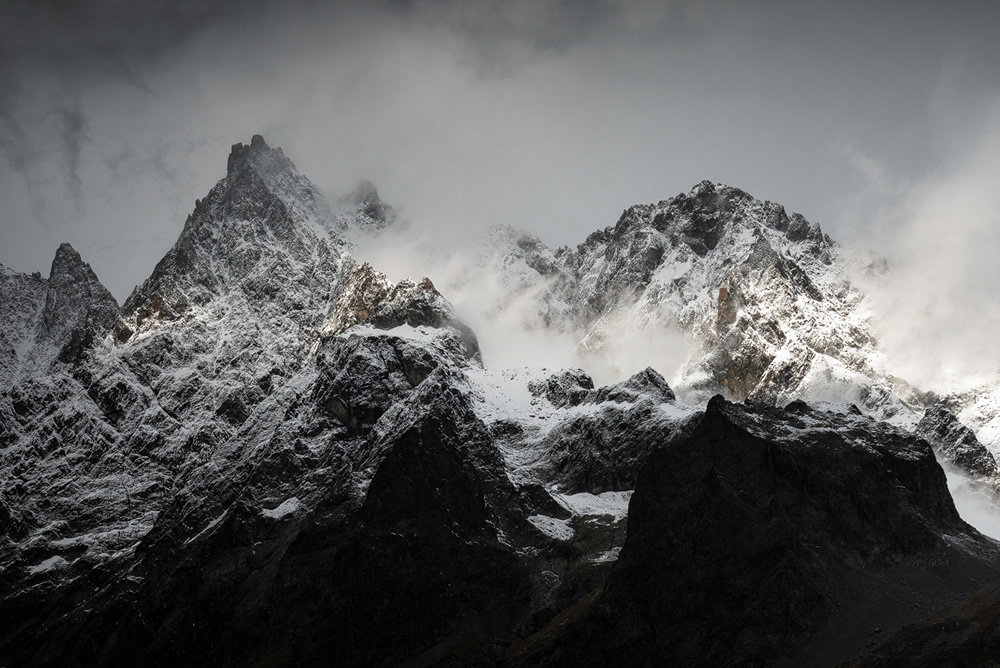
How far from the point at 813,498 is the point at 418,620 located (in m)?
72.1

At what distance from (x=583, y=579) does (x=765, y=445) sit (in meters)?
40.6

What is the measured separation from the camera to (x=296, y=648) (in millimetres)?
189500

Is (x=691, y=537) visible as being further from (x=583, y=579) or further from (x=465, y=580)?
(x=465, y=580)

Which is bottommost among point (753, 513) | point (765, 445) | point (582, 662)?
point (582, 662)

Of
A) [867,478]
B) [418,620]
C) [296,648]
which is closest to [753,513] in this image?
[867,478]

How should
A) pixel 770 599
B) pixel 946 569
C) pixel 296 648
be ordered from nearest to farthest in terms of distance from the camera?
pixel 770 599 < pixel 946 569 < pixel 296 648

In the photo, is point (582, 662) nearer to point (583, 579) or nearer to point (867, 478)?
point (583, 579)

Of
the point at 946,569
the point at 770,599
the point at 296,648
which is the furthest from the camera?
the point at 296,648

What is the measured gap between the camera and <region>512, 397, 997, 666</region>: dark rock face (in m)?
160

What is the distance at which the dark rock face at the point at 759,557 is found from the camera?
16050 cm

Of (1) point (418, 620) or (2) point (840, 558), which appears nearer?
(2) point (840, 558)

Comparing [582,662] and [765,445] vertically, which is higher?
[765,445]

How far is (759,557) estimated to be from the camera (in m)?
172

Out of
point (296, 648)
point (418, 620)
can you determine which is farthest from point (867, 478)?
point (296, 648)
